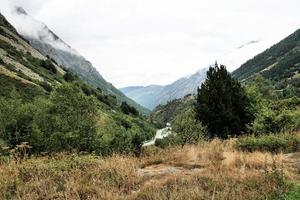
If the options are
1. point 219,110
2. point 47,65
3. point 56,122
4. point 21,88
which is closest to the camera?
point 219,110

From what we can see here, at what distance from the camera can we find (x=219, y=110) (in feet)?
138

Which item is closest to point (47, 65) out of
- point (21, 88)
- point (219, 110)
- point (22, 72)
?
point (22, 72)

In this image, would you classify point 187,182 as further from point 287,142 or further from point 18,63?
point 18,63

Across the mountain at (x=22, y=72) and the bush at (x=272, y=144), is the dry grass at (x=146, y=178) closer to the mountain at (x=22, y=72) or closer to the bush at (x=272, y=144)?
the bush at (x=272, y=144)

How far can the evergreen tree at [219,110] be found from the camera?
41.9 metres

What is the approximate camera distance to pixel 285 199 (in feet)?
29.4

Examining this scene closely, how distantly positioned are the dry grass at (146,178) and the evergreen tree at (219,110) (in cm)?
2834

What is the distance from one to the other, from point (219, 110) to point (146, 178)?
103 ft

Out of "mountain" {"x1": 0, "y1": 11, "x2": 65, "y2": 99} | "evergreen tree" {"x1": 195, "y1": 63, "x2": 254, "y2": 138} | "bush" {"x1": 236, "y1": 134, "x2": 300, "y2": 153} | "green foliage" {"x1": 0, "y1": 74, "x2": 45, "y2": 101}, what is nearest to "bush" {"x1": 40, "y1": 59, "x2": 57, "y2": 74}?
"mountain" {"x1": 0, "y1": 11, "x2": 65, "y2": 99}

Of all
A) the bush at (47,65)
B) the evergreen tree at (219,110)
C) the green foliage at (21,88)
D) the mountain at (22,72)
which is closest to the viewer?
the evergreen tree at (219,110)

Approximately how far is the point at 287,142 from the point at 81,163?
27.7ft

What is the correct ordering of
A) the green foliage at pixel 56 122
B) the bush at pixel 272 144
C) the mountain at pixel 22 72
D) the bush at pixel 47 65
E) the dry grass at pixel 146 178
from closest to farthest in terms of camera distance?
the dry grass at pixel 146 178
the bush at pixel 272 144
the green foliage at pixel 56 122
the mountain at pixel 22 72
the bush at pixel 47 65

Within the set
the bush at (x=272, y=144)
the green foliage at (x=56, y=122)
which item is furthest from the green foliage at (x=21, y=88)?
the bush at (x=272, y=144)

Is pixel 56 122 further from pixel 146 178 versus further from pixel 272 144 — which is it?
pixel 146 178
